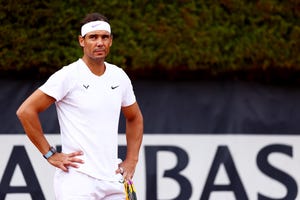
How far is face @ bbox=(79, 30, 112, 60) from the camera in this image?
450 centimetres

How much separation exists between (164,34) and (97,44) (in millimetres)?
1516

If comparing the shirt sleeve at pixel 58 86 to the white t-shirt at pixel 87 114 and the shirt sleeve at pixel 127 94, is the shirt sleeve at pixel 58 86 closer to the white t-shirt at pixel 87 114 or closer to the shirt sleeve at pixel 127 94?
the white t-shirt at pixel 87 114

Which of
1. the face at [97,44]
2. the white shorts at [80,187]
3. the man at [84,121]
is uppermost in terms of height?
the face at [97,44]

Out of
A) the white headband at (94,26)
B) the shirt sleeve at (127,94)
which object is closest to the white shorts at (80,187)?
the shirt sleeve at (127,94)

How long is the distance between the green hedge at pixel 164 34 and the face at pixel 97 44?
4.58ft

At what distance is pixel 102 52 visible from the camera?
4.49 meters

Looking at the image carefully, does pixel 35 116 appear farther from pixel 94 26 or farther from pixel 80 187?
pixel 94 26

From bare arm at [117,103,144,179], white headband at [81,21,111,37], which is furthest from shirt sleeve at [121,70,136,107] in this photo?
white headband at [81,21,111,37]

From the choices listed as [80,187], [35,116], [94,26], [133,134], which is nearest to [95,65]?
[94,26]

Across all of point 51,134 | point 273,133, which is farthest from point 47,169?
point 273,133

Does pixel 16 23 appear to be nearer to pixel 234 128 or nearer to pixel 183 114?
pixel 183 114

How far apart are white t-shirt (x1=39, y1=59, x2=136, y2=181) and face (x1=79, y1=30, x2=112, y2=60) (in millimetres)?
86

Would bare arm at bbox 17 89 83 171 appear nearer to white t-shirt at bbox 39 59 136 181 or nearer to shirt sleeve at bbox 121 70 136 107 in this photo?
white t-shirt at bbox 39 59 136 181

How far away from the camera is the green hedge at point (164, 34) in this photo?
19.4 feet
